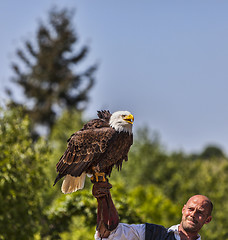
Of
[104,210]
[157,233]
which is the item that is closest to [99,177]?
[104,210]

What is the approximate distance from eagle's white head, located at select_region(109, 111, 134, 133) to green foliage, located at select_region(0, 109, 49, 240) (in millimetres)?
3785

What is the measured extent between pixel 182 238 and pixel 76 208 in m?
4.78

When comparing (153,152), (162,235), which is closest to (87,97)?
(153,152)

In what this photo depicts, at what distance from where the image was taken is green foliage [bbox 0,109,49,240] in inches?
272

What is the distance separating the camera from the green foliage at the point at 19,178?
272 inches

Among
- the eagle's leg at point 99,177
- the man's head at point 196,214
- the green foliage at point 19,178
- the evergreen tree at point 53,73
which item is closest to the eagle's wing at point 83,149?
the eagle's leg at point 99,177

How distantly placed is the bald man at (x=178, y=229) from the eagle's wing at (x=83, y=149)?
524mm

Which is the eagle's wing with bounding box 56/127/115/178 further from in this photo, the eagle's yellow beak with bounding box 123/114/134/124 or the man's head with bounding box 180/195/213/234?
the man's head with bounding box 180/195/213/234

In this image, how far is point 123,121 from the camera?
11.5 feet

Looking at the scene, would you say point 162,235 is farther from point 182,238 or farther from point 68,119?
point 68,119

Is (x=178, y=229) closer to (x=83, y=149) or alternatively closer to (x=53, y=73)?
(x=83, y=149)

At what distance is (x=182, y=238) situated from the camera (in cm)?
350

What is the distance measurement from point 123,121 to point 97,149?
299 mm

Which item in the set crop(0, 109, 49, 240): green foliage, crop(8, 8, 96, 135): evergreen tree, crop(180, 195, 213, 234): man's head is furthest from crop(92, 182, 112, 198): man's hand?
crop(8, 8, 96, 135): evergreen tree
